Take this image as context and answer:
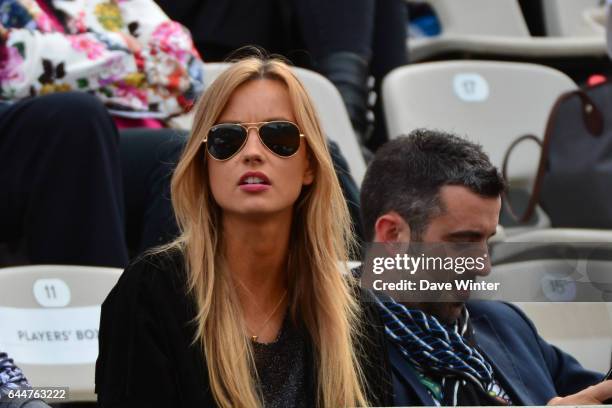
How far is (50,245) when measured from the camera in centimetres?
256

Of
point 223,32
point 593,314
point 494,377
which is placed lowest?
point 494,377

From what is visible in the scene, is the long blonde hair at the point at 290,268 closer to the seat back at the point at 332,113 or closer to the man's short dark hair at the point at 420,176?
the man's short dark hair at the point at 420,176

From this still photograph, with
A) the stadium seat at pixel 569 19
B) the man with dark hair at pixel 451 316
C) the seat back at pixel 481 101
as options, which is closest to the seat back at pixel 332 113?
the seat back at pixel 481 101

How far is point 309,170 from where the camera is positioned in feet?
6.64

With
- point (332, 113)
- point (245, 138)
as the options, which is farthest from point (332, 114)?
point (245, 138)

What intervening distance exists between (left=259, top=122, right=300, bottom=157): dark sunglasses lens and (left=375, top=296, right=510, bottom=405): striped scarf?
0.90 ft

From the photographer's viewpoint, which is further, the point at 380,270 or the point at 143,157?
the point at 143,157

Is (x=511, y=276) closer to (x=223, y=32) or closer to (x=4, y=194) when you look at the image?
(x=4, y=194)

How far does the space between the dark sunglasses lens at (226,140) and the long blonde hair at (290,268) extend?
0.03 meters

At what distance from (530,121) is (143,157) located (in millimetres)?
1493

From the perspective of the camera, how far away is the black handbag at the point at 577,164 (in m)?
3.35

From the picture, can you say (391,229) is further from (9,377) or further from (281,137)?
(9,377)

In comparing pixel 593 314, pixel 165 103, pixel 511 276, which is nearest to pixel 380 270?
pixel 511 276

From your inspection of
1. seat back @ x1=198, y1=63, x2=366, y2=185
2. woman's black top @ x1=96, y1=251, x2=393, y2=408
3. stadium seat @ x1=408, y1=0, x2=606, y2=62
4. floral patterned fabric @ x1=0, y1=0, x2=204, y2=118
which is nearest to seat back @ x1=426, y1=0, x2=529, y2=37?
stadium seat @ x1=408, y1=0, x2=606, y2=62
